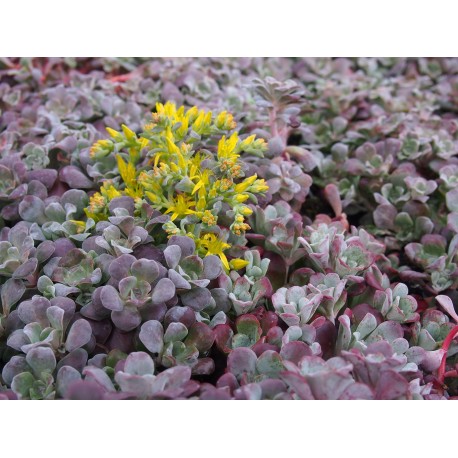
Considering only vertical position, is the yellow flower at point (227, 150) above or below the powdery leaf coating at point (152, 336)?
above

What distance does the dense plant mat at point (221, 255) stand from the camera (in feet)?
4.03

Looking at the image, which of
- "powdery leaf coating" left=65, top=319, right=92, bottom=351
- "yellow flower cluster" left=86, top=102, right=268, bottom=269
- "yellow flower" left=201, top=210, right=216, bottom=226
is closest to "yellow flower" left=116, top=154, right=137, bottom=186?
"yellow flower cluster" left=86, top=102, right=268, bottom=269

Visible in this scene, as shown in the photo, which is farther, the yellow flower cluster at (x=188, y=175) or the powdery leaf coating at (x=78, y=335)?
the yellow flower cluster at (x=188, y=175)

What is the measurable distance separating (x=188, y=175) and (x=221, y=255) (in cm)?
22

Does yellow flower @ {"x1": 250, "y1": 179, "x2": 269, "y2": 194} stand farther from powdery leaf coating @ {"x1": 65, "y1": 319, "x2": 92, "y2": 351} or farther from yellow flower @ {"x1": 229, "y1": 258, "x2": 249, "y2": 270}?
powdery leaf coating @ {"x1": 65, "y1": 319, "x2": 92, "y2": 351}

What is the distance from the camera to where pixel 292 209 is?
178 cm

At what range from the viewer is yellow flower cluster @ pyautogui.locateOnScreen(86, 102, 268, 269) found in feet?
4.71

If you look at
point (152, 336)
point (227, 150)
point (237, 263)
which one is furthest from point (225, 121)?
point (152, 336)

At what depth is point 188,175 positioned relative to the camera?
1.48 meters

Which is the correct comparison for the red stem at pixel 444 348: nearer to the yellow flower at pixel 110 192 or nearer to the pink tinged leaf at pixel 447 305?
the pink tinged leaf at pixel 447 305

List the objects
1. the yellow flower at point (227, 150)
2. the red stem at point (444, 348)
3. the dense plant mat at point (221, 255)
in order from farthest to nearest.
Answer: the yellow flower at point (227, 150), the red stem at point (444, 348), the dense plant mat at point (221, 255)

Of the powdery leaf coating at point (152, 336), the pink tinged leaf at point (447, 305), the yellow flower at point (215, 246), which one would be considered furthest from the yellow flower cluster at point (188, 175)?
the pink tinged leaf at point (447, 305)
